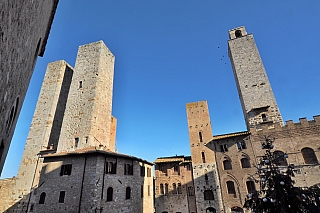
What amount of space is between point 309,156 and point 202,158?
441 inches

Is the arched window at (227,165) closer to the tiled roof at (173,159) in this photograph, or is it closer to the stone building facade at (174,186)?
the stone building facade at (174,186)

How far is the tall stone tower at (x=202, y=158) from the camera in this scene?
69.7 ft

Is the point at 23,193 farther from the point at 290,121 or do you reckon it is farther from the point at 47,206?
the point at 290,121

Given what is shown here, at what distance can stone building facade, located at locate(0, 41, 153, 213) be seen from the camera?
552 inches

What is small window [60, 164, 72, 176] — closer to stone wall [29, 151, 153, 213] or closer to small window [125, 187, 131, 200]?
stone wall [29, 151, 153, 213]

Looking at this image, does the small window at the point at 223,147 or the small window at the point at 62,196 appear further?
the small window at the point at 223,147

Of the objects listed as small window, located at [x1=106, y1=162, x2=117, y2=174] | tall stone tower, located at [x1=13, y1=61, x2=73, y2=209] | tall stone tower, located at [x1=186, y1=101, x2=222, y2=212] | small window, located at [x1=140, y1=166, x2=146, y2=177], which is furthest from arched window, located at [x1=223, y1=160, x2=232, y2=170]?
tall stone tower, located at [x1=13, y1=61, x2=73, y2=209]

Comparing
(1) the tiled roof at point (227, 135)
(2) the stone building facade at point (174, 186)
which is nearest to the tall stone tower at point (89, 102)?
(2) the stone building facade at point (174, 186)

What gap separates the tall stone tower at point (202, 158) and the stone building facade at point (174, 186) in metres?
1.75

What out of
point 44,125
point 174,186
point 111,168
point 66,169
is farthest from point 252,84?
point 44,125

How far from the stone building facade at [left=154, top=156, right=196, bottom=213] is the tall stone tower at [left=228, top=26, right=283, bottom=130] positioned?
10691 millimetres

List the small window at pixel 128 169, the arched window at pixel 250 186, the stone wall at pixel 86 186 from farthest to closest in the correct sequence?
the arched window at pixel 250 186 < the small window at pixel 128 169 < the stone wall at pixel 86 186

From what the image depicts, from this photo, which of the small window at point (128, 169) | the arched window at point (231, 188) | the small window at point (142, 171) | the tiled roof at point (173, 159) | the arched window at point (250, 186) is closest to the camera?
the small window at point (128, 169)

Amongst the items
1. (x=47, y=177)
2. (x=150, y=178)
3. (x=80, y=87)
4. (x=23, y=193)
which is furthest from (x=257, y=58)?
(x=23, y=193)
